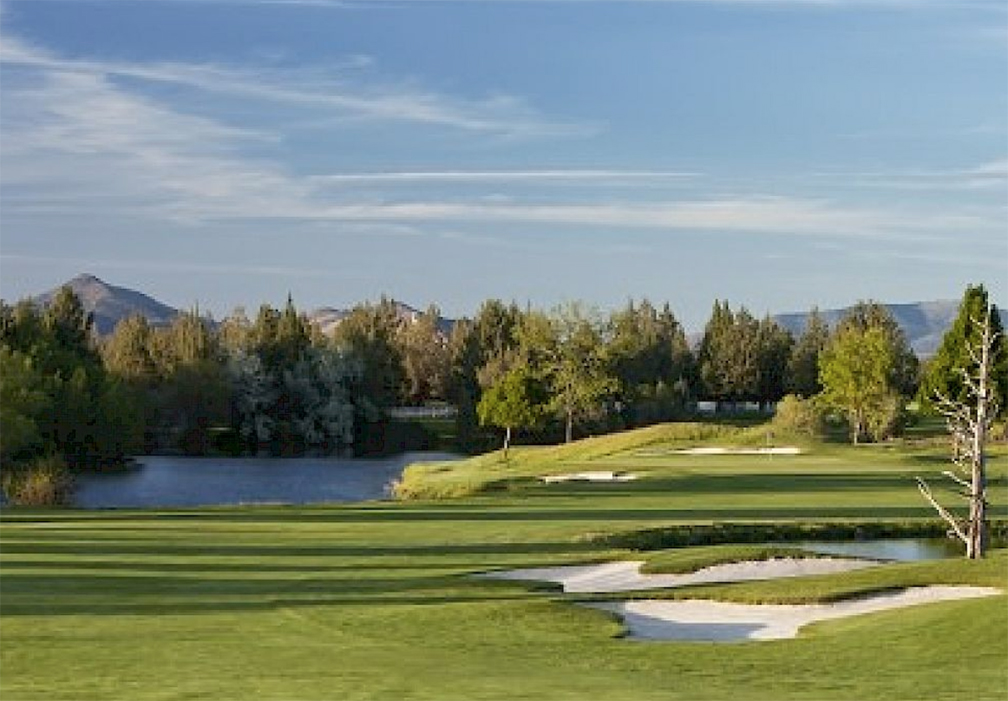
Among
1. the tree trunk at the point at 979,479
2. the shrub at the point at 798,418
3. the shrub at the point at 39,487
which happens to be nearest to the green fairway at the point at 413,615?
the tree trunk at the point at 979,479

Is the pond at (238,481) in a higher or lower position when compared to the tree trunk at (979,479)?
lower

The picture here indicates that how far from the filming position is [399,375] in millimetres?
126875

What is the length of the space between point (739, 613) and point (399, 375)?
105027mm

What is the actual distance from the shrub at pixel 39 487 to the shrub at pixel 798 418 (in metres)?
40.1

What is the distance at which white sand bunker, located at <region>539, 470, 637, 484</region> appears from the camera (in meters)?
53.3

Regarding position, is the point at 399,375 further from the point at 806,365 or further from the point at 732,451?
the point at 732,451

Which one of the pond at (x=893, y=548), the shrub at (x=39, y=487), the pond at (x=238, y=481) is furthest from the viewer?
the pond at (x=238, y=481)

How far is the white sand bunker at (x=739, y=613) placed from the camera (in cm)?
2078

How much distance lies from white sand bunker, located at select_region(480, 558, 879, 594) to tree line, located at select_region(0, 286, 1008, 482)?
39.6 meters

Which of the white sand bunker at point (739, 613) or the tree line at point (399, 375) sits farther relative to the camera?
the tree line at point (399, 375)

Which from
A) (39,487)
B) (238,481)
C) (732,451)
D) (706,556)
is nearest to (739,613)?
(706,556)

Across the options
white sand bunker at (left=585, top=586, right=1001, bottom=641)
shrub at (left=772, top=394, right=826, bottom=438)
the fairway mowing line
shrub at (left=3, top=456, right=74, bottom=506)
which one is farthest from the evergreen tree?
white sand bunker at (left=585, top=586, right=1001, bottom=641)

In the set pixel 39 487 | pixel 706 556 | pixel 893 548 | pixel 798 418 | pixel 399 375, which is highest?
pixel 399 375

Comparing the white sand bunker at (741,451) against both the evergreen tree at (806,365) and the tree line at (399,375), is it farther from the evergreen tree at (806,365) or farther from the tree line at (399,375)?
the evergreen tree at (806,365)
